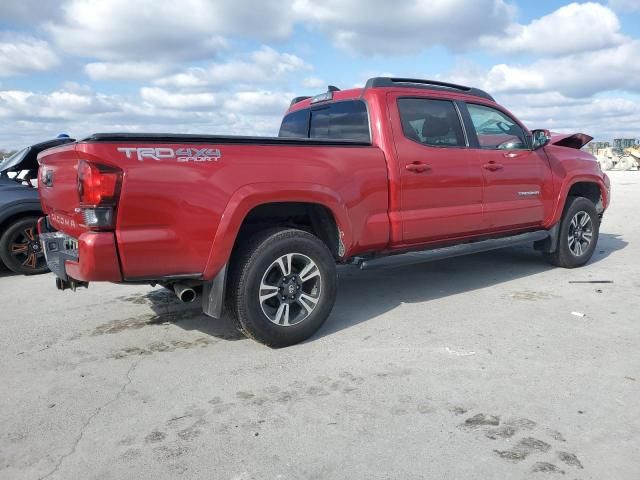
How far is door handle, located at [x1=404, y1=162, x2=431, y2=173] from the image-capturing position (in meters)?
4.61

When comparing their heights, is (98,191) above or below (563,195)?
above

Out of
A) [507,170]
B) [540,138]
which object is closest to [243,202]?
[507,170]

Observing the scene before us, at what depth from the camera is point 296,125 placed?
A: 578 cm

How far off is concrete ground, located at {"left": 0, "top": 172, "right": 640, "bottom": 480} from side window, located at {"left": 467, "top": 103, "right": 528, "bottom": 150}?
1.51 metres

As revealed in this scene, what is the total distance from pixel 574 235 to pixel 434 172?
2680 mm

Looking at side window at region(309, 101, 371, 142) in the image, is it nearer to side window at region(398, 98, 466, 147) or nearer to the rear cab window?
the rear cab window

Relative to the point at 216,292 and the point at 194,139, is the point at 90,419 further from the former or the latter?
the point at 194,139

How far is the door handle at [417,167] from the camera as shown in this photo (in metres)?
4.61

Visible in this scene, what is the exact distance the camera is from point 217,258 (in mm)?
3654

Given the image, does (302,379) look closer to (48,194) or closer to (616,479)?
(616,479)

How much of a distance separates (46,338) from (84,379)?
1.07 meters

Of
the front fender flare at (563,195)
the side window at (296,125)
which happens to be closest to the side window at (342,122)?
the side window at (296,125)

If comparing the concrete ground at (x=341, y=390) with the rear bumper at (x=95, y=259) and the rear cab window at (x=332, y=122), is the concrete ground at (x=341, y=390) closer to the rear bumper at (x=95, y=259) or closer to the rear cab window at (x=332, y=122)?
the rear bumper at (x=95, y=259)

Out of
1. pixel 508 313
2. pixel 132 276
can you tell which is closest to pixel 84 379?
pixel 132 276
